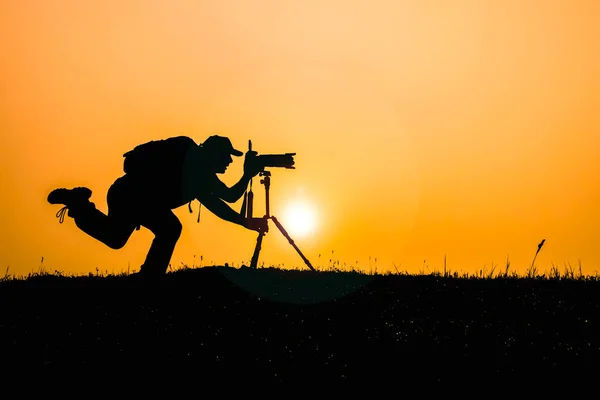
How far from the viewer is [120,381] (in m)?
9.04

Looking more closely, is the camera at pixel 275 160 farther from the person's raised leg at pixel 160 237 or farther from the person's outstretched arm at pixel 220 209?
the person's raised leg at pixel 160 237

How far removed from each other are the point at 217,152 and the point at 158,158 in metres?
1.04

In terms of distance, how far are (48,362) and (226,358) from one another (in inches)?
83.0

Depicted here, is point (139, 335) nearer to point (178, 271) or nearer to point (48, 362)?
point (48, 362)

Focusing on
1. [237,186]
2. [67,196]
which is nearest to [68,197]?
[67,196]

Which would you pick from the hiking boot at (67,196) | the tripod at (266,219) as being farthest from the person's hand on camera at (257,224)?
the hiking boot at (67,196)

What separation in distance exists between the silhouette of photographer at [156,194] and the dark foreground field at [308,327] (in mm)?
993

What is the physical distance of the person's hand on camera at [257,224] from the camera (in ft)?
49.8

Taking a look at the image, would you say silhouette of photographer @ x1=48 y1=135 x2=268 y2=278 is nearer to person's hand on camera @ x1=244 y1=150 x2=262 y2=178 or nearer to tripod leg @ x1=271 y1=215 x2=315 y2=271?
person's hand on camera @ x1=244 y1=150 x2=262 y2=178

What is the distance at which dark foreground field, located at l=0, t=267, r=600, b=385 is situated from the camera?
373 inches

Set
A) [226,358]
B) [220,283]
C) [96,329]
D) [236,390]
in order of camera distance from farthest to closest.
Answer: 1. [220,283]
2. [96,329]
3. [226,358]
4. [236,390]

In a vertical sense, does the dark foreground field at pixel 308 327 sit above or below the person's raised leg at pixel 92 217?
below

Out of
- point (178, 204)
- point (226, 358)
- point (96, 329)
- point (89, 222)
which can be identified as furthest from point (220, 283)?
point (226, 358)

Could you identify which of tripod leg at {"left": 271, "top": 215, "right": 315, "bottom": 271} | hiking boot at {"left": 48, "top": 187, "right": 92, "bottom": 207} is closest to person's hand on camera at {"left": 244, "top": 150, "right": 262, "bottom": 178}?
tripod leg at {"left": 271, "top": 215, "right": 315, "bottom": 271}
